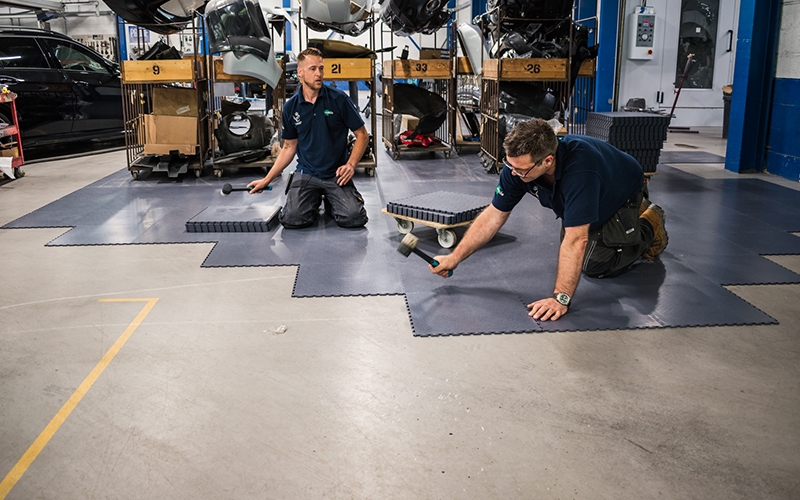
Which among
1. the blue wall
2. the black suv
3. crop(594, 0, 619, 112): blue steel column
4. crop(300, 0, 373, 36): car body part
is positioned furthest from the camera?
crop(594, 0, 619, 112): blue steel column

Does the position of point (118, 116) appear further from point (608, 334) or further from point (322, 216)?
point (608, 334)

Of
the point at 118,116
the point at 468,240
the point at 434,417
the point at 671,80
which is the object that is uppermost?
the point at 671,80

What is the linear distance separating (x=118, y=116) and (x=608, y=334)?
32.9 ft

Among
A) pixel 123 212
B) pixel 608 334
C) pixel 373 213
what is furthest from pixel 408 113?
pixel 608 334

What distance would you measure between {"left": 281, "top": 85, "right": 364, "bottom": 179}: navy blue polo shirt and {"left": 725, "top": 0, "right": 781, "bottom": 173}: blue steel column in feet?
18.5

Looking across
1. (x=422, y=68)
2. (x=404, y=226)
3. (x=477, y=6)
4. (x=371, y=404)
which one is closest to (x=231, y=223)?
(x=404, y=226)

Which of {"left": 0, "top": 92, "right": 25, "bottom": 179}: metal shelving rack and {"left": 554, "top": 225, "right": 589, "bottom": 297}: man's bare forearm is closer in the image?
{"left": 554, "top": 225, "right": 589, "bottom": 297}: man's bare forearm

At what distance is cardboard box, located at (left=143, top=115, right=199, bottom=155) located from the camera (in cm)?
779

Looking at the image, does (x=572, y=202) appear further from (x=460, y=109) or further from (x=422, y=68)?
(x=460, y=109)

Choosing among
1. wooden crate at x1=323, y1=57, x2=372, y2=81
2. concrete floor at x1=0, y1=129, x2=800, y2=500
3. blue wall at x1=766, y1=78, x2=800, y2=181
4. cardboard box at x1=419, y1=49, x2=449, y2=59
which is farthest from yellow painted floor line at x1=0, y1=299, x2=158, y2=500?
blue wall at x1=766, y1=78, x2=800, y2=181

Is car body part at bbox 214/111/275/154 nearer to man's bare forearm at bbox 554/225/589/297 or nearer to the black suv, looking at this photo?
the black suv

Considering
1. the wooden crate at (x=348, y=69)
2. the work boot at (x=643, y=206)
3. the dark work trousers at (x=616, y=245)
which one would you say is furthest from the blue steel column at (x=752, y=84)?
the dark work trousers at (x=616, y=245)

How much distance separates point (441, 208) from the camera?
4.82m

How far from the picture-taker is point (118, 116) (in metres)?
10.8
